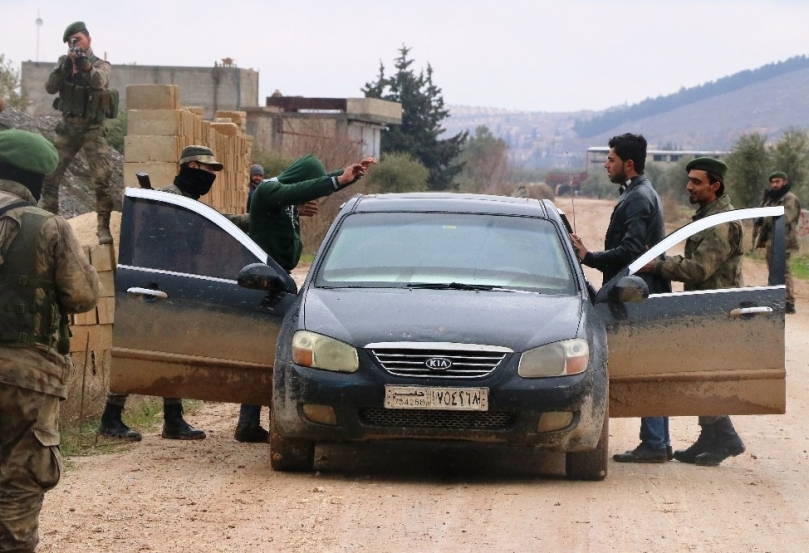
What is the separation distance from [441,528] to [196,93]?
72.4 metres

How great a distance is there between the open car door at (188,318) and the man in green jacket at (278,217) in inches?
29.8

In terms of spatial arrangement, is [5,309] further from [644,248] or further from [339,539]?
[644,248]

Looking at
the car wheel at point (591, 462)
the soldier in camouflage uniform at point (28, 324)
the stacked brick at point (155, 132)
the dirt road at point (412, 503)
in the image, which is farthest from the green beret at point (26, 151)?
the stacked brick at point (155, 132)

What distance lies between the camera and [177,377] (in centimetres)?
848

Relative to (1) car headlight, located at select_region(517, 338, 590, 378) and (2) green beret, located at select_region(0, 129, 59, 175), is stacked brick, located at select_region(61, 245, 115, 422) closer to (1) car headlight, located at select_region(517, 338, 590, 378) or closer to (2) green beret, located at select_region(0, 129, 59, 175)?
(1) car headlight, located at select_region(517, 338, 590, 378)

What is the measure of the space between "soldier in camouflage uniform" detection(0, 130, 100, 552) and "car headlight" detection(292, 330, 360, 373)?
228cm

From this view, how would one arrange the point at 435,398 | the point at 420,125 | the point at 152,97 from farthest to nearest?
the point at 420,125
the point at 152,97
the point at 435,398

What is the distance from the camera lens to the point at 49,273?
5438 millimetres

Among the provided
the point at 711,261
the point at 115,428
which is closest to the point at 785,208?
the point at 711,261

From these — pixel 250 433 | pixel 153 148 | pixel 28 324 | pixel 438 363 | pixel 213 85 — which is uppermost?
pixel 213 85

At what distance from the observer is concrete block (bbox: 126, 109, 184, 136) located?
663 inches

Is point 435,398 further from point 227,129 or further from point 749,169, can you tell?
point 749,169

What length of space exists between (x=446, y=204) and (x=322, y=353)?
5.97 feet

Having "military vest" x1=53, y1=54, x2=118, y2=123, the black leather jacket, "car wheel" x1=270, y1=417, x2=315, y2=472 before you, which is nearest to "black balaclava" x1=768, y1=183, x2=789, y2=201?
"military vest" x1=53, y1=54, x2=118, y2=123
